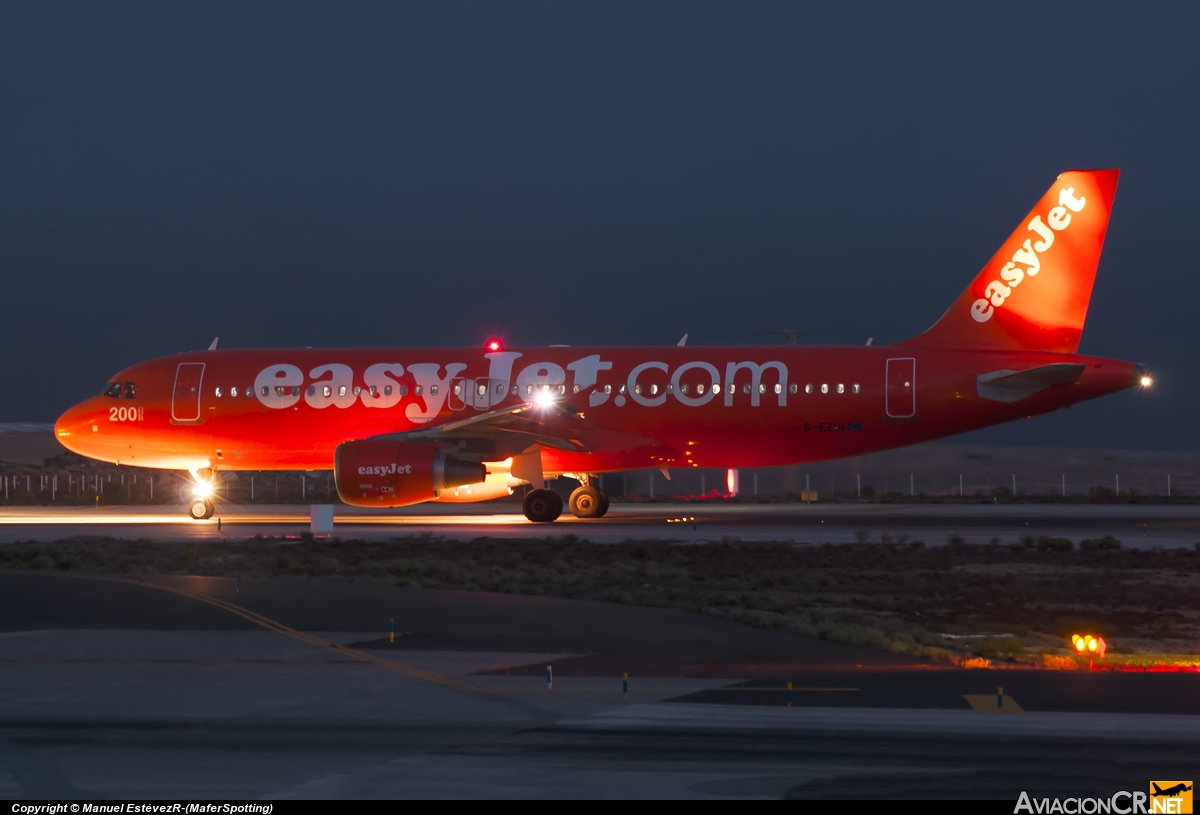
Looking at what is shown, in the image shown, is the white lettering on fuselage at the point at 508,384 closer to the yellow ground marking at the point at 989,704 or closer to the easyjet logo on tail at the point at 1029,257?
the easyjet logo on tail at the point at 1029,257

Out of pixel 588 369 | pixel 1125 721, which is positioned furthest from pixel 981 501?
pixel 1125 721

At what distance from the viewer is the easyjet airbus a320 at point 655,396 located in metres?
27.7

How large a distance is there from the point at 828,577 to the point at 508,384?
12334 millimetres

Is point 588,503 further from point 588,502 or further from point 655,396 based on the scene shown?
point 655,396

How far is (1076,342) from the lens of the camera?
28422 mm

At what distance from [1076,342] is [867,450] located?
16.4 ft

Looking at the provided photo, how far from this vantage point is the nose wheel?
32844 millimetres

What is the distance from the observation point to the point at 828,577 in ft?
63.4

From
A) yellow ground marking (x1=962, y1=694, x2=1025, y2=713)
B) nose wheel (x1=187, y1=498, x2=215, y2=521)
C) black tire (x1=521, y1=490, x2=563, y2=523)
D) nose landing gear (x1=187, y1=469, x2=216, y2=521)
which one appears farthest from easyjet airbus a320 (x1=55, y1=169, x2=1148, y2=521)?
yellow ground marking (x1=962, y1=694, x2=1025, y2=713)

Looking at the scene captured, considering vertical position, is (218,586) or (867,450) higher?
(867,450)

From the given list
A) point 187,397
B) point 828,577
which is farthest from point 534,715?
point 187,397

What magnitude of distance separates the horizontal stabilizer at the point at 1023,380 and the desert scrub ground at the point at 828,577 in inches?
172

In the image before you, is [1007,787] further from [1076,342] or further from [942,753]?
[1076,342]

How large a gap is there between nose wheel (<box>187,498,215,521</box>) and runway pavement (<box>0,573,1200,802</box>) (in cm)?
1942
